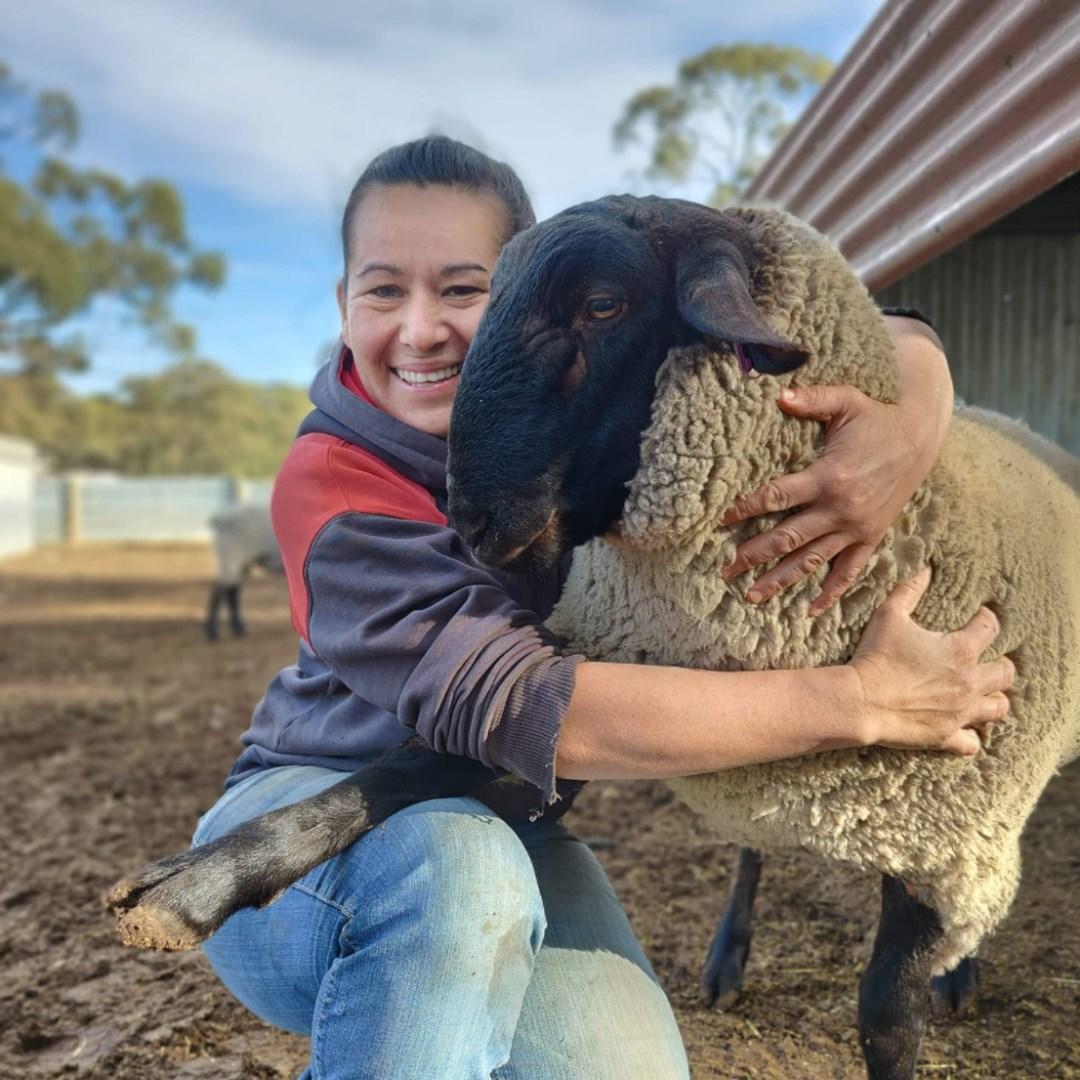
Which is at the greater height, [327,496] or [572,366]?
[572,366]

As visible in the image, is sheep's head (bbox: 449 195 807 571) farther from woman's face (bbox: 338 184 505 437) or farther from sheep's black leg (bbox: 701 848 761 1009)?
sheep's black leg (bbox: 701 848 761 1009)

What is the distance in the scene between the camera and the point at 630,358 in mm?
1497

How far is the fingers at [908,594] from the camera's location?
160 cm

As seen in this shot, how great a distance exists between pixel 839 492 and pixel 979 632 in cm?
35

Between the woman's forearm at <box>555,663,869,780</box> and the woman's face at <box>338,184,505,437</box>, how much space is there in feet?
1.83

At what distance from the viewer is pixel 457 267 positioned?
178 cm

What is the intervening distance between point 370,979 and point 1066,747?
4.20 ft

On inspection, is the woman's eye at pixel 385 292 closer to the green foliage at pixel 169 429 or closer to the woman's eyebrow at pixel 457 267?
the woman's eyebrow at pixel 457 267

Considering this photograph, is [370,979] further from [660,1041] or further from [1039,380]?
[1039,380]

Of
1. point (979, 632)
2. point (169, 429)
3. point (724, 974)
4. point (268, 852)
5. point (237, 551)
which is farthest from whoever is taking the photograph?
point (169, 429)

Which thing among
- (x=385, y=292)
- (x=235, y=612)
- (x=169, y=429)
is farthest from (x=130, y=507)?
(x=385, y=292)

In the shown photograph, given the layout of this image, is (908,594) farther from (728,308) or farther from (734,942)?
(734,942)

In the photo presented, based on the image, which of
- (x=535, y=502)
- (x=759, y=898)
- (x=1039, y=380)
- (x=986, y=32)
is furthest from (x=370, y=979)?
(x=1039, y=380)

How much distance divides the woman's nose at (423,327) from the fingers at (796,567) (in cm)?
66
